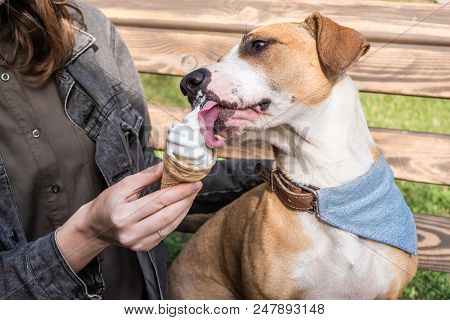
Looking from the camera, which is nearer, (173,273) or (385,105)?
(173,273)

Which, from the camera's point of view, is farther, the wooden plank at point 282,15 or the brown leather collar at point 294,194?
the wooden plank at point 282,15

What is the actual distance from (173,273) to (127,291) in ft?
0.94

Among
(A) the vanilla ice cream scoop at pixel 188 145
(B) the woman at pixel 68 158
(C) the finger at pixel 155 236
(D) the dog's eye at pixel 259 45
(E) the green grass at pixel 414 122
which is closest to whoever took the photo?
(A) the vanilla ice cream scoop at pixel 188 145

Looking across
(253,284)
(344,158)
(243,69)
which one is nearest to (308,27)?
(243,69)

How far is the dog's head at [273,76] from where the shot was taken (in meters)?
1.91

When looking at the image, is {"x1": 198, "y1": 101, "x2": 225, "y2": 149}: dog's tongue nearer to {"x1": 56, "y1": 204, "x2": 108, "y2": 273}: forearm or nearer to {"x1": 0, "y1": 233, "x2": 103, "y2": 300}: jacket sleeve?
{"x1": 56, "y1": 204, "x2": 108, "y2": 273}: forearm

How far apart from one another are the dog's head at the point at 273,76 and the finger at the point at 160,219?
0.22 meters

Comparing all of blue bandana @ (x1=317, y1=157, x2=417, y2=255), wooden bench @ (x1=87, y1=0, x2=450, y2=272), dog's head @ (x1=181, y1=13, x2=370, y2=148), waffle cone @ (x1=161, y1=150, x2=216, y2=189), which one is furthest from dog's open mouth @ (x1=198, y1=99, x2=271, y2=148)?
wooden bench @ (x1=87, y1=0, x2=450, y2=272)

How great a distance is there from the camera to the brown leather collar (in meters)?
2.10

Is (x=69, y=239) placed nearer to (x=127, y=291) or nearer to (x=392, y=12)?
(x=127, y=291)

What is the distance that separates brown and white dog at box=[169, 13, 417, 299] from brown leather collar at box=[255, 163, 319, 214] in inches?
1.0

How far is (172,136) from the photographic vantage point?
1.75 metres

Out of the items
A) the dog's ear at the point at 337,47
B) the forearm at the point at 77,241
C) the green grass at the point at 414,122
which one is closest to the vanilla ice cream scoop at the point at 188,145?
the forearm at the point at 77,241

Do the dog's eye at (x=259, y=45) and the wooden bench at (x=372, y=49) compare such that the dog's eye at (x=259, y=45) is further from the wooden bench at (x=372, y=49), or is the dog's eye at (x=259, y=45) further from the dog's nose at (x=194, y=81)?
the wooden bench at (x=372, y=49)
